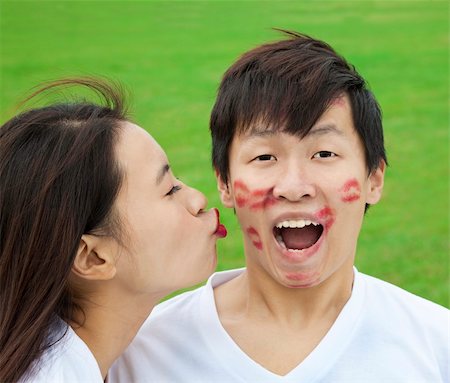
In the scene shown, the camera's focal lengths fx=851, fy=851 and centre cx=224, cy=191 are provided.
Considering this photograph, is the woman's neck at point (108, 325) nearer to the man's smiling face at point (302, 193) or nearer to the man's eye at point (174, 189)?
the man's eye at point (174, 189)

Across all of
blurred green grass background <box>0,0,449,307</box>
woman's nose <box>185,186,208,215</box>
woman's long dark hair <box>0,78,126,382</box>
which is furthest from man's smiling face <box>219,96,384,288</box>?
blurred green grass background <box>0,0,449,307</box>

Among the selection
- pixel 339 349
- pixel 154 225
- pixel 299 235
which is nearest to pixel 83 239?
pixel 154 225

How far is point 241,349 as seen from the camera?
2.85 m

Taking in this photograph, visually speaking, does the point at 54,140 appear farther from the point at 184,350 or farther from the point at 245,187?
the point at 184,350

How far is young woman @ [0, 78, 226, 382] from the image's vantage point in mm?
2502

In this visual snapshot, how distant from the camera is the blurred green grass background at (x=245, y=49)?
7.33 metres

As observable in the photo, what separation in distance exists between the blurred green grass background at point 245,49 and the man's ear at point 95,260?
137 inches

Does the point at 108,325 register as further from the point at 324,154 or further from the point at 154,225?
the point at 324,154

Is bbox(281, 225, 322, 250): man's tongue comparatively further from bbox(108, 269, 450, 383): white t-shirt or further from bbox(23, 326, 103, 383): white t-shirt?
bbox(23, 326, 103, 383): white t-shirt

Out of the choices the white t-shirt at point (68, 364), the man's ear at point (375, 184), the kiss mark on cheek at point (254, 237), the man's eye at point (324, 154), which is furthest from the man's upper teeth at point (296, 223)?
the white t-shirt at point (68, 364)

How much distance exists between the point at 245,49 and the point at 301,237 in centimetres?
295

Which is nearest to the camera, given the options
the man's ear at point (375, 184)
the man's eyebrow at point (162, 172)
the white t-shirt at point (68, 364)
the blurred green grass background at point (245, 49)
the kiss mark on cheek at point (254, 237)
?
the white t-shirt at point (68, 364)

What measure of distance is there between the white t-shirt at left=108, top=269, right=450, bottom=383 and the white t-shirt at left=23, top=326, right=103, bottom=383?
34cm

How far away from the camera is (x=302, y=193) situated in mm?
2662
